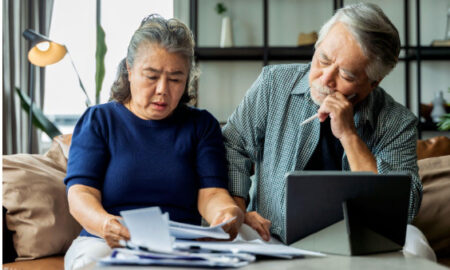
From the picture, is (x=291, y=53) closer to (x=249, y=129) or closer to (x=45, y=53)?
(x=45, y=53)

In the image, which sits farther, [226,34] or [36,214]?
[226,34]

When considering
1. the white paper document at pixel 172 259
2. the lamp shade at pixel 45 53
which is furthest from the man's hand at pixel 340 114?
the lamp shade at pixel 45 53

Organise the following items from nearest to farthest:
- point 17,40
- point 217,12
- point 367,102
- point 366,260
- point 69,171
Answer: point 366,260, point 69,171, point 367,102, point 17,40, point 217,12

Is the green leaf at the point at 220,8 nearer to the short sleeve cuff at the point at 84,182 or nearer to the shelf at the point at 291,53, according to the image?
the shelf at the point at 291,53

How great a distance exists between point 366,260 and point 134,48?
86 centimetres

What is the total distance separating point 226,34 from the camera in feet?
15.4

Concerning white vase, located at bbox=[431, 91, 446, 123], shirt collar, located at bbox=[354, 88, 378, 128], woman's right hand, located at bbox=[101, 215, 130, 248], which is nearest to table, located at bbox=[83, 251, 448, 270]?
woman's right hand, located at bbox=[101, 215, 130, 248]

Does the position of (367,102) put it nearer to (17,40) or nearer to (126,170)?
(126,170)

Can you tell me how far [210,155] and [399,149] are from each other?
0.55m

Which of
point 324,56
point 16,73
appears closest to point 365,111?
point 324,56

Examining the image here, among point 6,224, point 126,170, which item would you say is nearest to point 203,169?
point 126,170

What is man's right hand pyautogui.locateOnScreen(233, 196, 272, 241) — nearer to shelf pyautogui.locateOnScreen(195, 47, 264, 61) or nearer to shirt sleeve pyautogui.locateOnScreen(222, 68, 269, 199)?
shirt sleeve pyautogui.locateOnScreen(222, 68, 269, 199)

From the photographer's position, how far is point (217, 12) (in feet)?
16.0

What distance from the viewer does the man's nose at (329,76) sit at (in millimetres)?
1520
